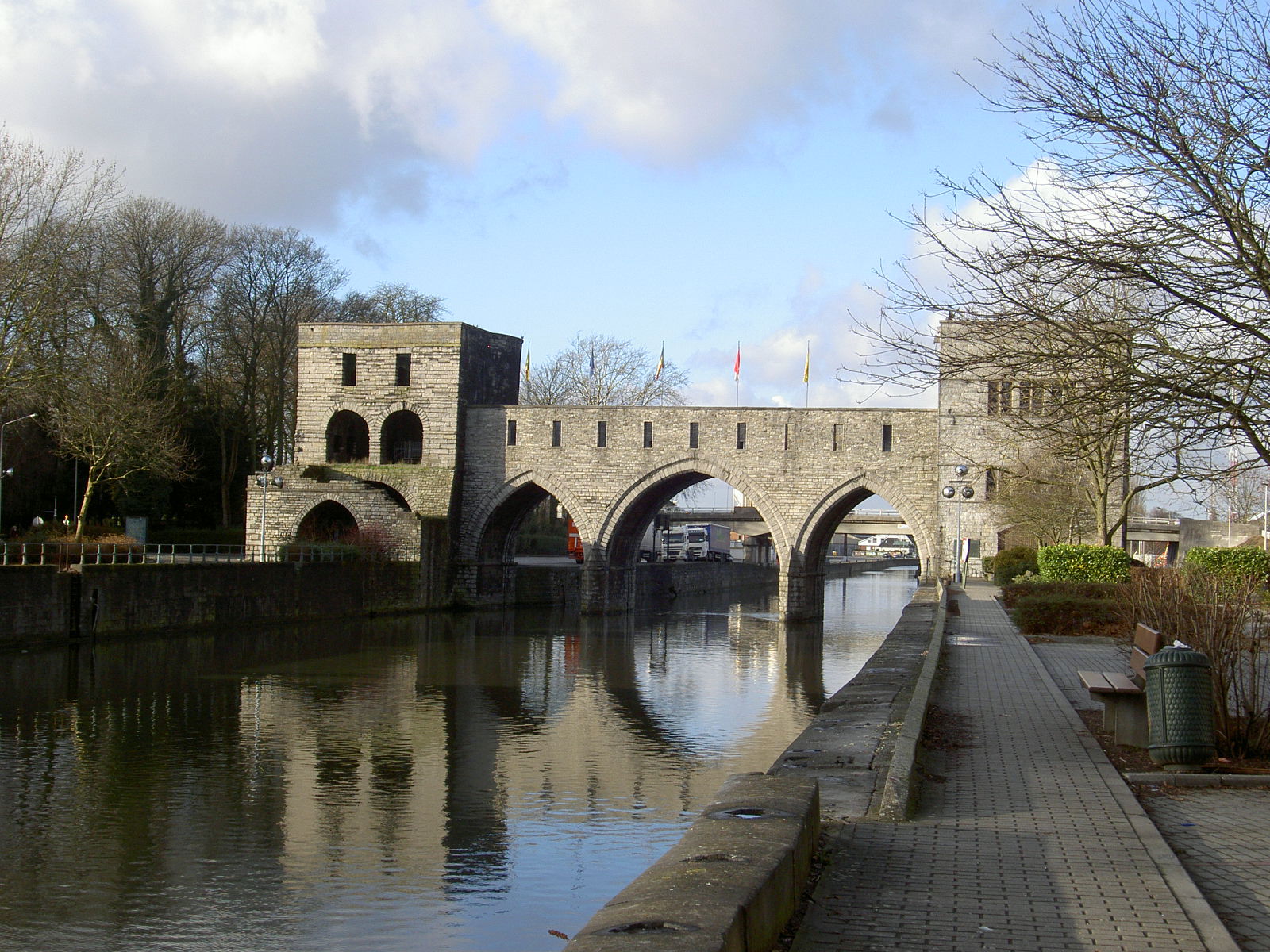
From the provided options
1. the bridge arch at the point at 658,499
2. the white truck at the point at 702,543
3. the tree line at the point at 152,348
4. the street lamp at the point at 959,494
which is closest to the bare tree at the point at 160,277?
the tree line at the point at 152,348

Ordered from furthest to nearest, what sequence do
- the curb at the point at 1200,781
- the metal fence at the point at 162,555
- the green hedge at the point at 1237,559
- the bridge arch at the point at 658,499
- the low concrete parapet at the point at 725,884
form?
1. the bridge arch at the point at 658,499
2. the metal fence at the point at 162,555
3. the green hedge at the point at 1237,559
4. the curb at the point at 1200,781
5. the low concrete parapet at the point at 725,884

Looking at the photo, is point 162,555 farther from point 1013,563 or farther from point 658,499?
point 1013,563

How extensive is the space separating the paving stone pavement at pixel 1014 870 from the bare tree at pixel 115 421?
73.1ft

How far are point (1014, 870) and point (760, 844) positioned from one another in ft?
4.36

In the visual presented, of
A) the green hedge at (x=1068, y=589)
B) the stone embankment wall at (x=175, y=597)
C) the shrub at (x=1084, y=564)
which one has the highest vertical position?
the shrub at (x=1084, y=564)

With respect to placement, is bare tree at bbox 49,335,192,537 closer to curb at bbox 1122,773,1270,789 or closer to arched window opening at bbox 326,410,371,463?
arched window opening at bbox 326,410,371,463

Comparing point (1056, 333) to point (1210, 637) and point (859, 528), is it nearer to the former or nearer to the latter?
point (1210, 637)

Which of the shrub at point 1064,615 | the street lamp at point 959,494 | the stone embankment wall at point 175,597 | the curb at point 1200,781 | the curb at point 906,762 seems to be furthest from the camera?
the street lamp at point 959,494

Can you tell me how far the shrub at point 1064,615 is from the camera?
58.6ft

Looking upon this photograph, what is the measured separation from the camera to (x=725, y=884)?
4.23 metres

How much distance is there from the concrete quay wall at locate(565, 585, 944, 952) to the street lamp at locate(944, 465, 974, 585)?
74.7ft

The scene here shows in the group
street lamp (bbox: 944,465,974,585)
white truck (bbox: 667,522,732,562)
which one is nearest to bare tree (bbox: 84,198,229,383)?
street lamp (bbox: 944,465,974,585)

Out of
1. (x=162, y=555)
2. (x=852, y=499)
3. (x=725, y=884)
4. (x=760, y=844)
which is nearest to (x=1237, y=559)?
(x=852, y=499)

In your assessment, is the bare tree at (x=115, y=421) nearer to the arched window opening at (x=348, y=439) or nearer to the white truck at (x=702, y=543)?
A: the arched window opening at (x=348, y=439)
